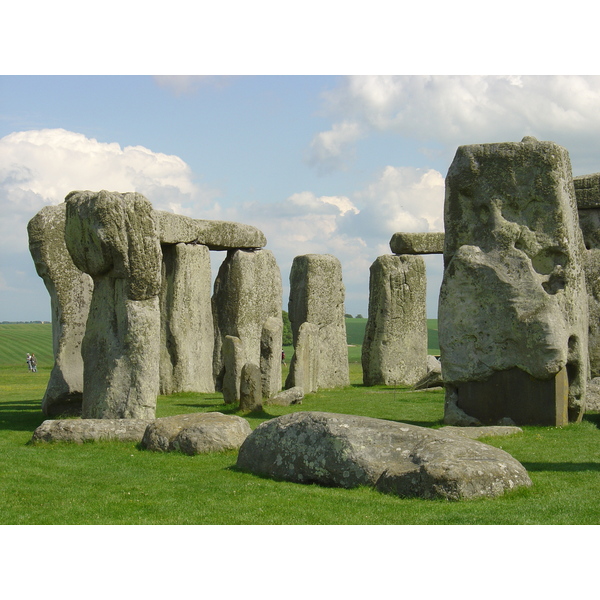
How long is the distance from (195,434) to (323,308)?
40.5 feet

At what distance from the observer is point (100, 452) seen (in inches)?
401

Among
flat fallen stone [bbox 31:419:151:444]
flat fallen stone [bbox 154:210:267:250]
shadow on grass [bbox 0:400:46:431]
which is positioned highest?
flat fallen stone [bbox 154:210:267:250]

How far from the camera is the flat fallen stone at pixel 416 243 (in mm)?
24344

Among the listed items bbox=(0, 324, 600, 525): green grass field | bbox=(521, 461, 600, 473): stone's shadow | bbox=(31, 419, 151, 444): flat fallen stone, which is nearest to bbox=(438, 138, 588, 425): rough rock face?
bbox=(0, 324, 600, 525): green grass field

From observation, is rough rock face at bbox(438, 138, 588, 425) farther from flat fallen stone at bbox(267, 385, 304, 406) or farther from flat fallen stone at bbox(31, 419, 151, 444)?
flat fallen stone at bbox(31, 419, 151, 444)

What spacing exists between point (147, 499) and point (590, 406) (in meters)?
9.26

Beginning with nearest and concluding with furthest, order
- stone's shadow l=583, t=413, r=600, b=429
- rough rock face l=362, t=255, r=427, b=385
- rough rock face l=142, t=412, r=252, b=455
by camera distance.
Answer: rough rock face l=142, t=412, r=252, b=455 → stone's shadow l=583, t=413, r=600, b=429 → rough rock face l=362, t=255, r=427, b=385

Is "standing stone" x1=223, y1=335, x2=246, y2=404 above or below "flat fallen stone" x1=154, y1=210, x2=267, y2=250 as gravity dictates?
below

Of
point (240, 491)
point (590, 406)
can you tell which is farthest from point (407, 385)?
point (240, 491)

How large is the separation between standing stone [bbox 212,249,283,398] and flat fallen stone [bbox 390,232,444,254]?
3780mm

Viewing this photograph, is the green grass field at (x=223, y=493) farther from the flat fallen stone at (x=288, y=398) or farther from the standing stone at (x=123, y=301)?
the flat fallen stone at (x=288, y=398)

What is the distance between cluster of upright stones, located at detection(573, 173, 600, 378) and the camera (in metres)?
17.3

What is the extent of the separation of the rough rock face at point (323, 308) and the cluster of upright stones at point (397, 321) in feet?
4.65

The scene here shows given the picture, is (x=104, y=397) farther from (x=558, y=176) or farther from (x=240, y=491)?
(x=558, y=176)
